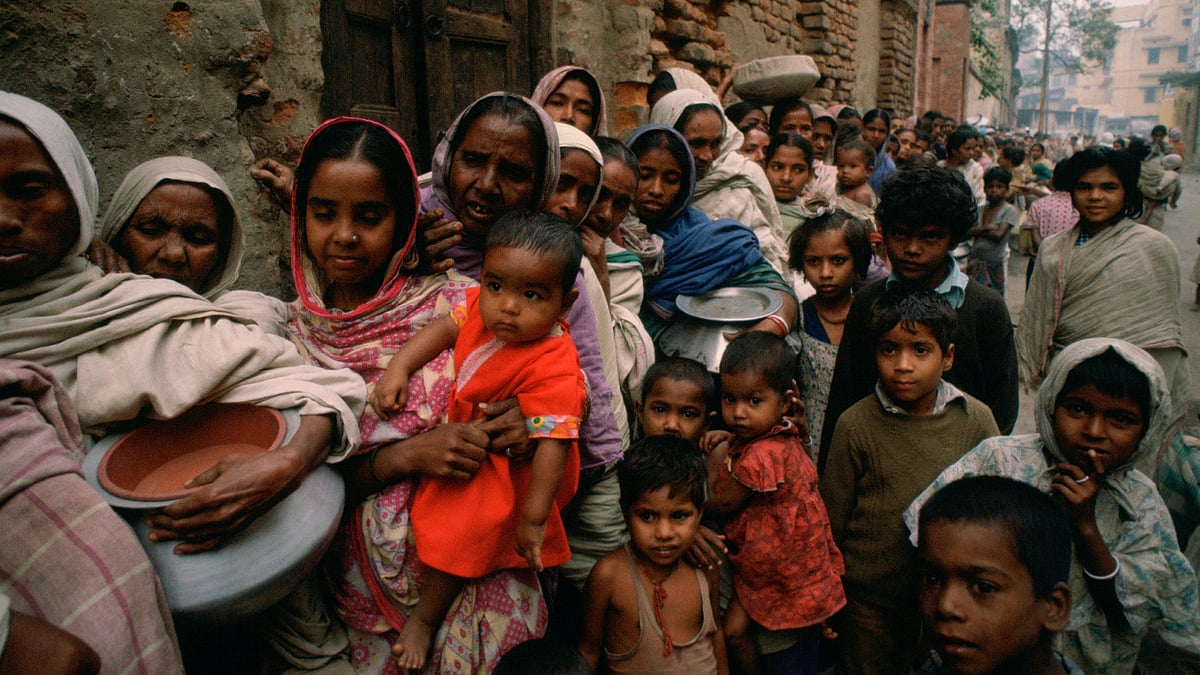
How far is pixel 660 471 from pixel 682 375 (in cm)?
44

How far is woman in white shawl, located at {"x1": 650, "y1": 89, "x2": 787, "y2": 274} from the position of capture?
3496mm

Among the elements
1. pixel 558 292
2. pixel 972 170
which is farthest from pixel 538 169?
pixel 972 170

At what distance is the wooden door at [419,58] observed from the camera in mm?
3062

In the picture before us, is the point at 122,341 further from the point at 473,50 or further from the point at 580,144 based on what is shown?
the point at 473,50

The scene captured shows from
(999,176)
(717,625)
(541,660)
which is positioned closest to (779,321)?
(717,625)

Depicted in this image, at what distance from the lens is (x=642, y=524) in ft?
6.36

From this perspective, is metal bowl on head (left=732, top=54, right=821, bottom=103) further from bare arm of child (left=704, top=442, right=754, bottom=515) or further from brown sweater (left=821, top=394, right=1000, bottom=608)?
bare arm of child (left=704, top=442, right=754, bottom=515)

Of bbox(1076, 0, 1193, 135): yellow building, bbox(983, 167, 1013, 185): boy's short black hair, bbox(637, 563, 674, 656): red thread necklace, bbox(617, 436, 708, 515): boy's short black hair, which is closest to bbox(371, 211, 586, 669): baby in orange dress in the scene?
bbox(617, 436, 708, 515): boy's short black hair

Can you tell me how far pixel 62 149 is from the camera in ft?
4.29

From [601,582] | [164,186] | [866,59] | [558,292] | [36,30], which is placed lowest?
[601,582]

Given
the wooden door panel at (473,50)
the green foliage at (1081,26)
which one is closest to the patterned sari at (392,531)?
the wooden door panel at (473,50)

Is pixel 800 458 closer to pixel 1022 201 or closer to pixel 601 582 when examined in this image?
pixel 601 582

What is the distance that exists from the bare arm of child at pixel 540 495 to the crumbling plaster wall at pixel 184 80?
4.72 ft

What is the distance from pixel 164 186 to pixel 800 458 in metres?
1.87
